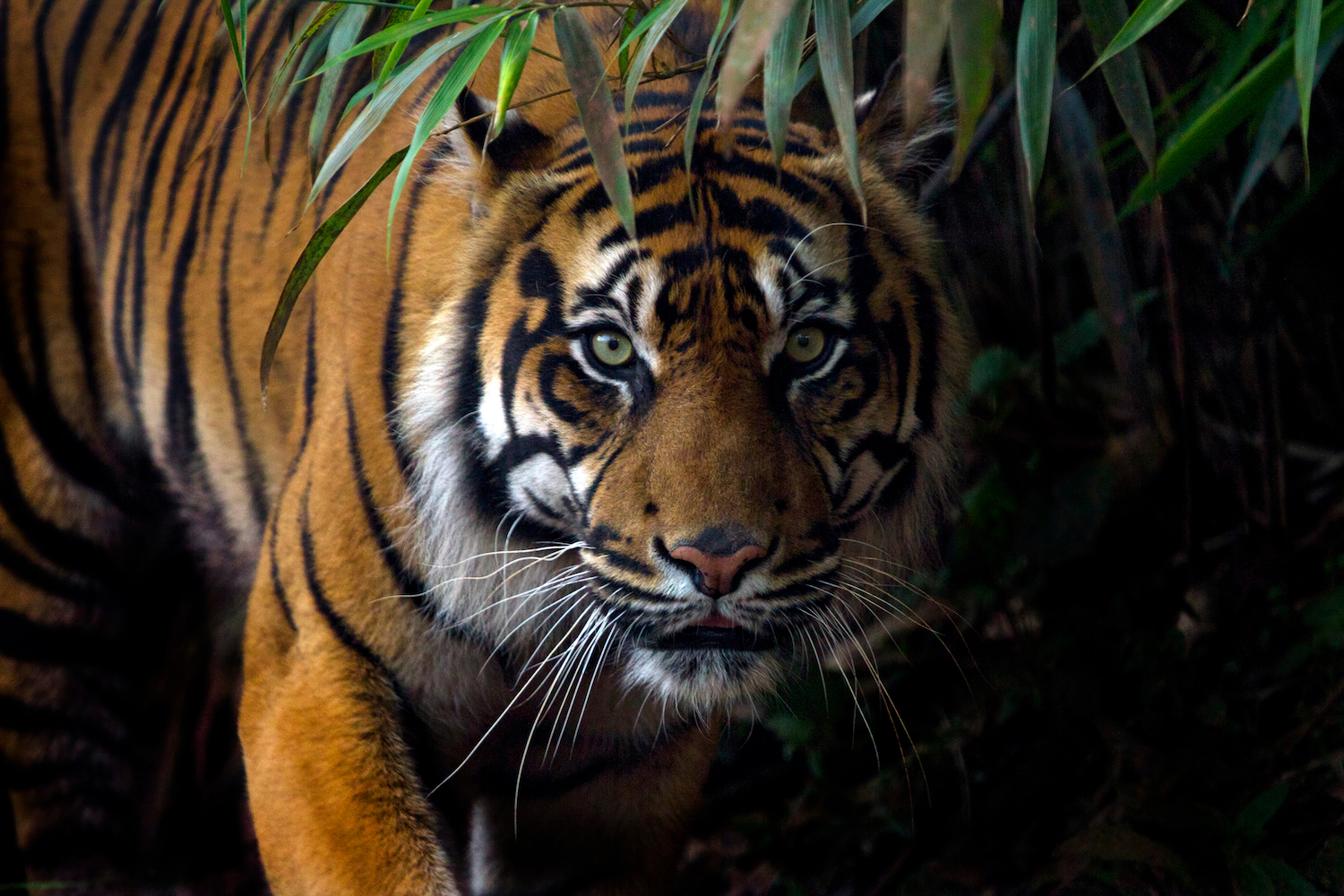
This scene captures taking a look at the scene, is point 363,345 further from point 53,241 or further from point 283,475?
point 53,241

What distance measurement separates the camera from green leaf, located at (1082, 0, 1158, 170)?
3.89 ft

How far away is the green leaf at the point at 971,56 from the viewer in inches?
40.4

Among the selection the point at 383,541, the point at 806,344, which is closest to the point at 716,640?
the point at 806,344

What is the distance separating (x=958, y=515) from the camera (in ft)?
6.99

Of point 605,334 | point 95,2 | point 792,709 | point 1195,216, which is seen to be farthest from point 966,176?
point 95,2

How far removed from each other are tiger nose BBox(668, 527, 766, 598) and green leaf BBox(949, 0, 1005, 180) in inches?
17.3

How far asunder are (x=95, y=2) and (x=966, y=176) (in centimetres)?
169

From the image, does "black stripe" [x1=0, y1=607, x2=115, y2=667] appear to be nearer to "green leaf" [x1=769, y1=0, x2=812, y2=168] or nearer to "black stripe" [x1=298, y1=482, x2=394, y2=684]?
"black stripe" [x1=298, y1=482, x2=394, y2=684]

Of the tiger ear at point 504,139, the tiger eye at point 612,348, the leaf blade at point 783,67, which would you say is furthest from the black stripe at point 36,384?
the leaf blade at point 783,67

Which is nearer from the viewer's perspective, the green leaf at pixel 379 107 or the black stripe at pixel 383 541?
the green leaf at pixel 379 107

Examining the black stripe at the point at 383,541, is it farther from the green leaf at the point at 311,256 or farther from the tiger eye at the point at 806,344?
the tiger eye at the point at 806,344

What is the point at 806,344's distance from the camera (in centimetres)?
139

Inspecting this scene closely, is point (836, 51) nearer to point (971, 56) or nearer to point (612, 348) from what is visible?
point (971, 56)

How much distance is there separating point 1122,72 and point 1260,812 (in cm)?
114
